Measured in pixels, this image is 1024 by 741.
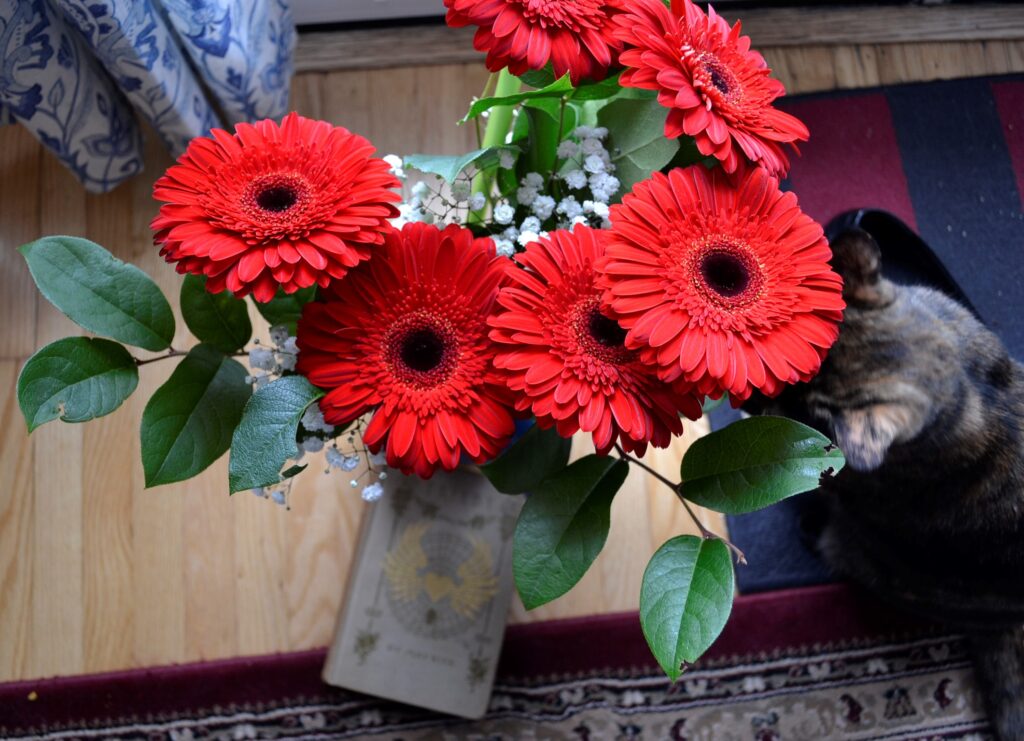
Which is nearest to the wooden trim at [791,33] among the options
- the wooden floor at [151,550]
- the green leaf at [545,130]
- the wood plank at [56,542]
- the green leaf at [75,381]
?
the wooden floor at [151,550]

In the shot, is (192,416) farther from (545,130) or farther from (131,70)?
(131,70)

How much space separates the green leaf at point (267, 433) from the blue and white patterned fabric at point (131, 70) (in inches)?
16.8

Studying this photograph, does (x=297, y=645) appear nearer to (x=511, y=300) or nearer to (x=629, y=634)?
(x=629, y=634)

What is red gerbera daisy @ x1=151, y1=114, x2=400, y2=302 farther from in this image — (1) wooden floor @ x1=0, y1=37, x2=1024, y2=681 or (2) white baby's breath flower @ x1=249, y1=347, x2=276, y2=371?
(1) wooden floor @ x1=0, y1=37, x2=1024, y2=681

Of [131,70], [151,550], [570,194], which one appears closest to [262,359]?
[570,194]

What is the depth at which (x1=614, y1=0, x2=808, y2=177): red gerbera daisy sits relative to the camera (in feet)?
1.48

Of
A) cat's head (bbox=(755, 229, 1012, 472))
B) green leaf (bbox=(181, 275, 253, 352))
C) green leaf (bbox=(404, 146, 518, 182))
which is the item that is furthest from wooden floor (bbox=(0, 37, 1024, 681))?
green leaf (bbox=(404, 146, 518, 182))

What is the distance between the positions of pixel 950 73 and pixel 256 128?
3.36 ft

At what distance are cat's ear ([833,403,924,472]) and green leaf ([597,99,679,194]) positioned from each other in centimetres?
24

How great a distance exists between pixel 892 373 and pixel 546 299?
362 millimetres

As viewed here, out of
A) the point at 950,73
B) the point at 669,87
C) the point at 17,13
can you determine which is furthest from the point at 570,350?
the point at 950,73

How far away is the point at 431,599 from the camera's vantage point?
3.07ft

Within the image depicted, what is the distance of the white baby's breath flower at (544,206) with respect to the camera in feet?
1.84

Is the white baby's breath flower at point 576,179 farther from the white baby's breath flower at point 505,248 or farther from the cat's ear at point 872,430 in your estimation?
the cat's ear at point 872,430
